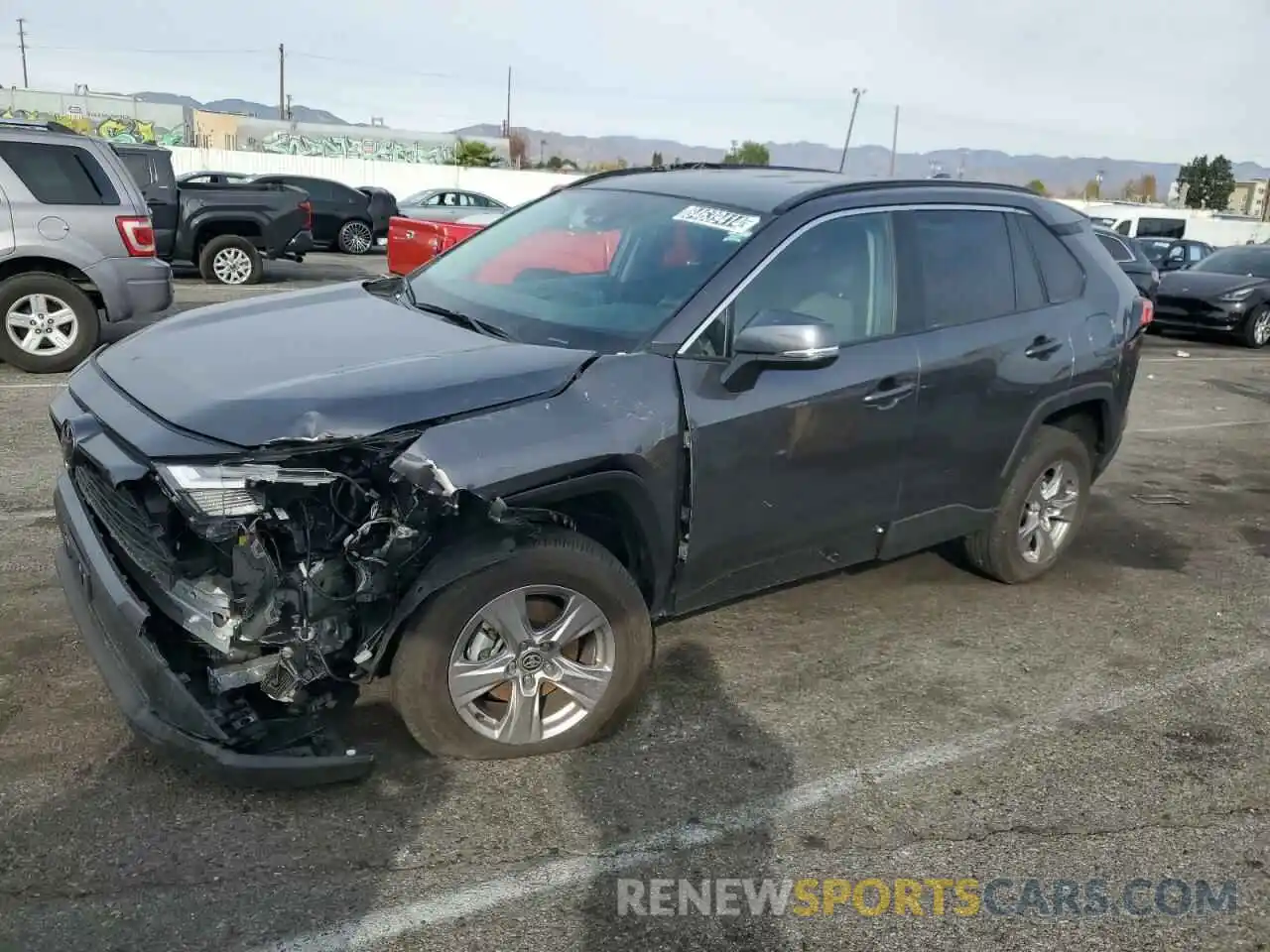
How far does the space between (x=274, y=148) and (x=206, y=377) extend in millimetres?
50524

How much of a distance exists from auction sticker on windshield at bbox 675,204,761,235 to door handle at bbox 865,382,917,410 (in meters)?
0.78

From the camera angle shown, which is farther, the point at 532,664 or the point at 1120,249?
the point at 1120,249

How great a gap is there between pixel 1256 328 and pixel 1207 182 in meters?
67.5

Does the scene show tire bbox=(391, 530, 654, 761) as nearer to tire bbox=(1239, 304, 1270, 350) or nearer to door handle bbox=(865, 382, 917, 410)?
door handle bbox=(865, 382, 917, 410)

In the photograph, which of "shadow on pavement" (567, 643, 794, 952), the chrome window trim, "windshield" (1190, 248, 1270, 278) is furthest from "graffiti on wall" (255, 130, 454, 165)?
"shadow on pavement" (567, 643, 794, 952)

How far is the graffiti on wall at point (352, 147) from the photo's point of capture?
165 feet

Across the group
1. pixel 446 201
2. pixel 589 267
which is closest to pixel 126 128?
pixel 446 201

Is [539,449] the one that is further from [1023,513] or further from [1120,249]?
[1120,249]

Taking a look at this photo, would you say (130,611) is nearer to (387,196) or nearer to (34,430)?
(34,430)

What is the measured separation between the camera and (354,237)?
22.8 metres

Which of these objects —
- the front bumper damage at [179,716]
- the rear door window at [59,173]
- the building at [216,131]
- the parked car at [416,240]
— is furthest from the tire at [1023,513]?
the building at [216,131]

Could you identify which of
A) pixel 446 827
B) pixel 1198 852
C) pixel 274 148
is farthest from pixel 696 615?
pixel 274 148

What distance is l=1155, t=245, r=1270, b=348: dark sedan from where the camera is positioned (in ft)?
51.9

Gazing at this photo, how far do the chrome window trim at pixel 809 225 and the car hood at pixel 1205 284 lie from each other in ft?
42.9
